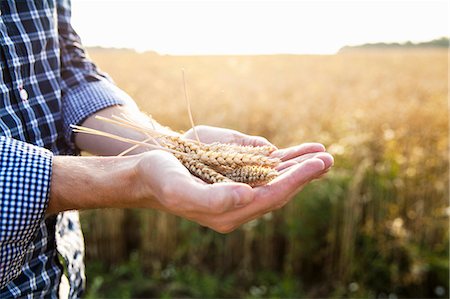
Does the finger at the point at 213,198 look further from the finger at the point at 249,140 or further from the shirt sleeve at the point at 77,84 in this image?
the shirt sleeve at the point at 77,84

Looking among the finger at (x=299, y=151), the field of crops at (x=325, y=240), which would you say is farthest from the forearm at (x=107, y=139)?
the field of crops at (x=325, y=240)

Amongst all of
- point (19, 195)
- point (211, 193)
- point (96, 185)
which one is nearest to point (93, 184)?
point (96, 185)

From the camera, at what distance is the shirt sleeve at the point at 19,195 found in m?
1.26

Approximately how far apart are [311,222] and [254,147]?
272 centimetres

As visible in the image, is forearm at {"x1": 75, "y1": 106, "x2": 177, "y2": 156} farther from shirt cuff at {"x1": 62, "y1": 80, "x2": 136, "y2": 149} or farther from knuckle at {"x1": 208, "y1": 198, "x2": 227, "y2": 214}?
knuckle at {"x1": 208, "y1": 198, "x2": 227, "y2": 214}

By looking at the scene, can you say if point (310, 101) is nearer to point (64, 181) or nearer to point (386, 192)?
point (386, 192)

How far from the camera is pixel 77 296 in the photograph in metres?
1.78

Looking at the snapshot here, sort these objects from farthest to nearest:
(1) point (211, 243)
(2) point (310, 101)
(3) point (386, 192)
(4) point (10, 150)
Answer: (2) point (310, 101), (1) point (211, 243), (3) point (386, 192), (4) point (10, 150)

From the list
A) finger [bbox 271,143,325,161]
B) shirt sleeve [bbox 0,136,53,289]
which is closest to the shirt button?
shirt sleeve [bbox 0,136,53,289]

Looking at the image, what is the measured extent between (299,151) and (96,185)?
2.15 feet

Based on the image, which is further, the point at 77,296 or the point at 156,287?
the point at 156,287

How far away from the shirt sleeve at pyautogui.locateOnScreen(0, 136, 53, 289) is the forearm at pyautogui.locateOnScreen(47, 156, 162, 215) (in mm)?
34

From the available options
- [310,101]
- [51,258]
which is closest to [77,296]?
[51,258]

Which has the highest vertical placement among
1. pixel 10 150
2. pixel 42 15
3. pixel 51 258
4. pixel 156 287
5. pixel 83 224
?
pixel 42 15
